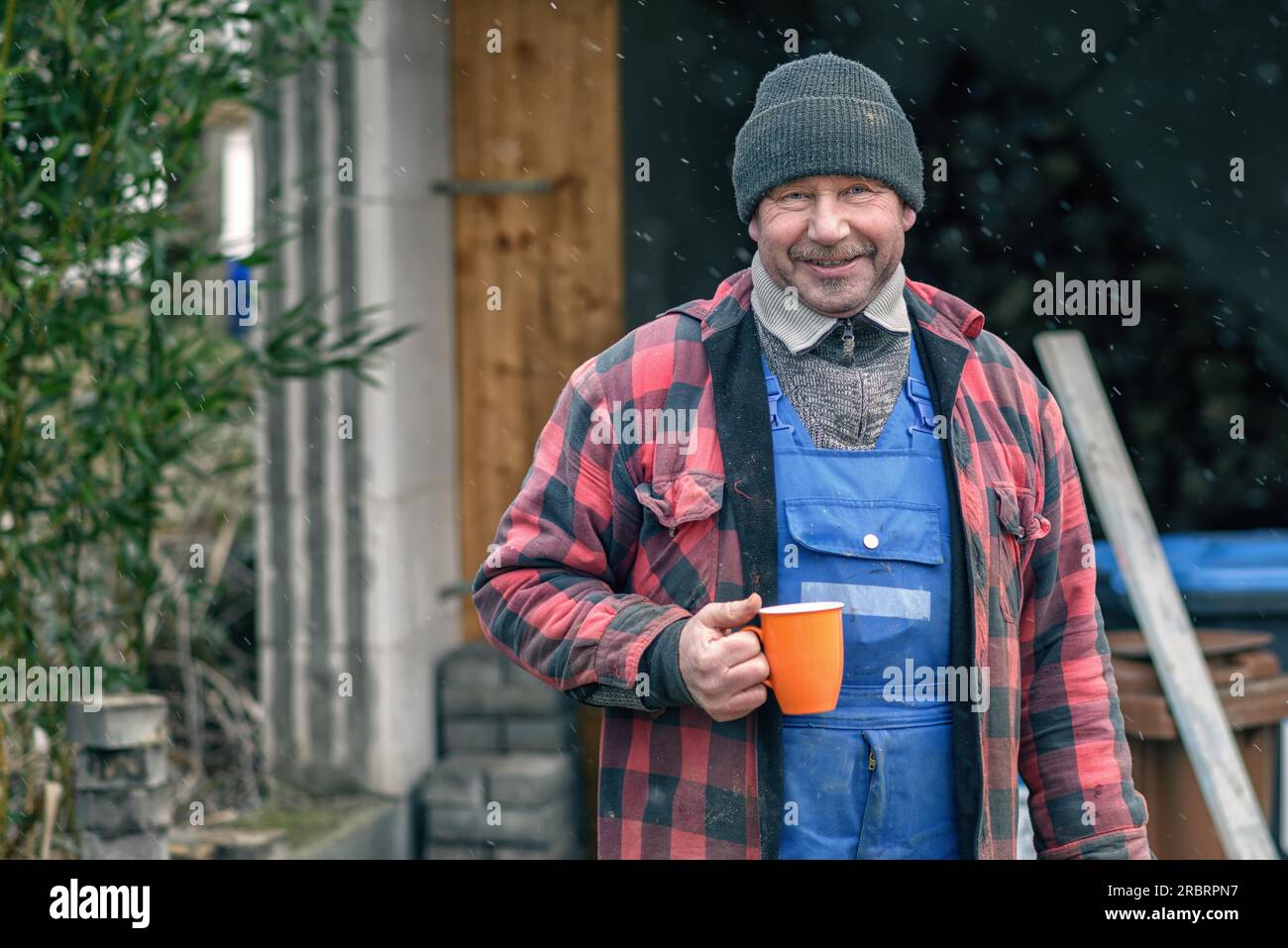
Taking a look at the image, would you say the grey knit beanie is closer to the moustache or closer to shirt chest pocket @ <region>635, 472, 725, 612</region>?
the moustache

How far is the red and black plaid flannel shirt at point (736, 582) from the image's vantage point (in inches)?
72.4

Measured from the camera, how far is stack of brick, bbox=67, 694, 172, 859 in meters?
3.08

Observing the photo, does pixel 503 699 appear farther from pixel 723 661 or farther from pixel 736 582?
pixel 723 661

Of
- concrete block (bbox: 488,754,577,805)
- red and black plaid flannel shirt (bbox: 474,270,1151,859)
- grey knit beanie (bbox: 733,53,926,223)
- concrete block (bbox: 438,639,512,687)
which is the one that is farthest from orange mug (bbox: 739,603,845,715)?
concrete block (bbox: 438,639,512,687)

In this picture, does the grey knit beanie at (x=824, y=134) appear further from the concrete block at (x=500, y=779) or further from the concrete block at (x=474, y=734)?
the concrete block at (x=474, y=734)

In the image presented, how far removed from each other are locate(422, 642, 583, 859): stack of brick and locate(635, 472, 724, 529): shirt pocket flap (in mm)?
2531

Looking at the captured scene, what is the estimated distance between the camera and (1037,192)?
4.09m

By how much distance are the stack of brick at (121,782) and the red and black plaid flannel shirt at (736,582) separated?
1509mm

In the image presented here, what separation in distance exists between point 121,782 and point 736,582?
1.86 meters

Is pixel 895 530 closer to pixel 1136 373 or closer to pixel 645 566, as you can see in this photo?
pixel 645 566

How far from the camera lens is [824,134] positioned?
6.12 feet

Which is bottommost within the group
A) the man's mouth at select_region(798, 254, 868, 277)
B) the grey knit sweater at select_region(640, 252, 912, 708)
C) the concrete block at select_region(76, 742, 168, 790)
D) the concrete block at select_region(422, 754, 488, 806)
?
the concrete block at select_region(422, 754, 488, 806)

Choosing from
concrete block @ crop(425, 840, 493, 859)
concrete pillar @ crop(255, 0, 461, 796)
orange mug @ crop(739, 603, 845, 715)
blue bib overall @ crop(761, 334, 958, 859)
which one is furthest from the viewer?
concrete block @ crop(425, 840, 493, 859)

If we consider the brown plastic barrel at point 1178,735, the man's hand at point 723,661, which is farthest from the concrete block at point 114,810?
the brown plastic barrel at point 1178,735
